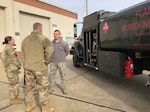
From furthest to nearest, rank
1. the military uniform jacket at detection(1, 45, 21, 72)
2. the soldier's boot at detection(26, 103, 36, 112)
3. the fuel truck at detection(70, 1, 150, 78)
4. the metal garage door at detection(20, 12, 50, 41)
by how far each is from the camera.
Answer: the metal garage door at detection(20, 12, 50, 41) → the military uniform jacket at detection(1, 45, 21, 72) → the fuel truck at detection(70, 1, 150, 78) → the soldier's boot at detection(26, 103, 36, 112)

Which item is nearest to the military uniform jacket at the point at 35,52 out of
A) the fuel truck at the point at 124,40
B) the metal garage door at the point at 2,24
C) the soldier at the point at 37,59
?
the soldier at the point at 37,59

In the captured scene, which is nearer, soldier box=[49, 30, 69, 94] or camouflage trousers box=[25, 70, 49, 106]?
camouflage trousers box=[25, 70, 49, 106]

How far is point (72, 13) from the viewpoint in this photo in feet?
98.0

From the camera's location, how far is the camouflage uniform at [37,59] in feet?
13.6

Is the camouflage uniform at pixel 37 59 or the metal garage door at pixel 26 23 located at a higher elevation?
the metal garage door at pixel 26 23

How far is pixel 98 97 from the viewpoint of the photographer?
547 centimetres

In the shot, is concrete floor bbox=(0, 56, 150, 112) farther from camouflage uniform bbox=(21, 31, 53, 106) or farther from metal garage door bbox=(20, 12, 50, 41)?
metal garage door bbox=(20, 12, 50, 41)

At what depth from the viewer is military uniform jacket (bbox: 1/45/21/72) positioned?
4.79 m

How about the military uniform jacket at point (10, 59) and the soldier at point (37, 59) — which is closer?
the soldier at point (37, 59)

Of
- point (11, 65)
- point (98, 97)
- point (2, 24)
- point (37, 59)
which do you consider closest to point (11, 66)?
point (11, 65)

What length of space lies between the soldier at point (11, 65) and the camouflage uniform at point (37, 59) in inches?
26.8

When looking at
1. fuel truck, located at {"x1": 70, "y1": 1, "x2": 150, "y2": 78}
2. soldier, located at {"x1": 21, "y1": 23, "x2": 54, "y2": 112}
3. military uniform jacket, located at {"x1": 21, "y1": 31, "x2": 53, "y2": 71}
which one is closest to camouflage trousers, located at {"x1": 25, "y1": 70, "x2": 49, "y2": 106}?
soldier, located at {"x1": 21, "y1": 23, "x2": 54, "y2": 112}

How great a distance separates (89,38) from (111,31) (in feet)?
8.19

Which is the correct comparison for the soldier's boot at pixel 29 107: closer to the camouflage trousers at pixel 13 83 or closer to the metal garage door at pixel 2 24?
the camouflage trousers at pixel 13 83
